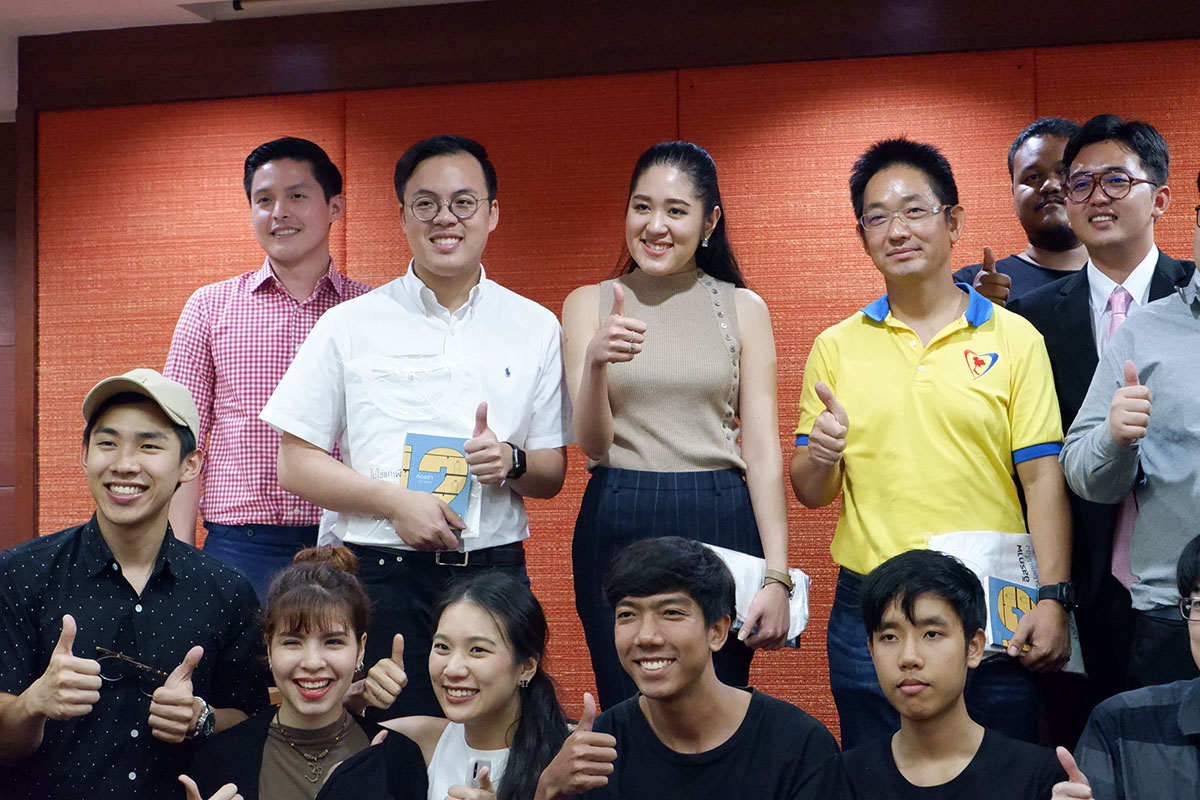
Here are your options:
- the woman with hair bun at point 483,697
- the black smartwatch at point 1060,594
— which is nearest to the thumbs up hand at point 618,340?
the woman with hair bun at point 483,697

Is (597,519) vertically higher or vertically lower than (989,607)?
higher

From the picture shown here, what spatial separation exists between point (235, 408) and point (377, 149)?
162 cm

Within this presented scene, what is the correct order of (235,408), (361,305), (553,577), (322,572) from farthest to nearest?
1. (553,577)
2. (235,408)
3. (361,305)
4. (322,572)

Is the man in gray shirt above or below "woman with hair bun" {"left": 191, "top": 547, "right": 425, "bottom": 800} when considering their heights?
above

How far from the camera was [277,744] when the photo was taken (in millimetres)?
2260

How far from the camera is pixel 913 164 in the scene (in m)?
2.56

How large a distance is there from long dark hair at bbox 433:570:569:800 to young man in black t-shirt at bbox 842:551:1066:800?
0.55m

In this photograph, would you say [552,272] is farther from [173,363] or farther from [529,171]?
[173,363]

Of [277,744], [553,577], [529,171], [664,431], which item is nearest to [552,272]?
[529,171]

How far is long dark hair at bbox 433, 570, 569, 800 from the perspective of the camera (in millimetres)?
2260

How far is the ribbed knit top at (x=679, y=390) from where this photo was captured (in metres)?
2.51

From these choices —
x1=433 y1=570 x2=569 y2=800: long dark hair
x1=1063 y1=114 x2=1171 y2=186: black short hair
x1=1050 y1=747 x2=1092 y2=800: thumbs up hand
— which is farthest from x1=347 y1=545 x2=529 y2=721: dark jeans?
x1=1063 y1=114 x2=1171 y2=186: black short hair

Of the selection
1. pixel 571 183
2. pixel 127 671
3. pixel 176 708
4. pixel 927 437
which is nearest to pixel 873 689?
pixel 927 437

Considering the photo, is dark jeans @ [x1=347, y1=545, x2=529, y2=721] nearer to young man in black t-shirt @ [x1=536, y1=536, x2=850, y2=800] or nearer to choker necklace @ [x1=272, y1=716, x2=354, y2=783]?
choker necklace @ [x1=272, y1=716, x2=354, y2=783]
